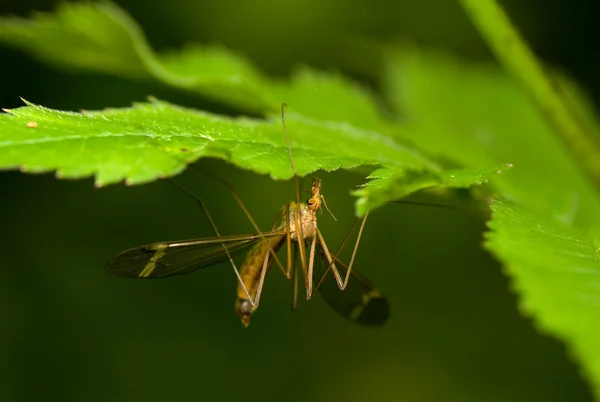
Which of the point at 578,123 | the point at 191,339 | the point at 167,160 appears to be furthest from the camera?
the point at 191,339

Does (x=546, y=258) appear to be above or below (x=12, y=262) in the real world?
above

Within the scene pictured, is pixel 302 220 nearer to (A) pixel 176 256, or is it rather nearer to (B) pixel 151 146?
(A) pixel 176 256

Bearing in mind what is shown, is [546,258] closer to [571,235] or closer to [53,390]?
[571,235]

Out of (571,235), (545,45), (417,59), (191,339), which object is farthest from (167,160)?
(545,45)

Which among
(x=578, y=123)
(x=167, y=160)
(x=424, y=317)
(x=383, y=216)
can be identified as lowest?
(x=424, y=317)

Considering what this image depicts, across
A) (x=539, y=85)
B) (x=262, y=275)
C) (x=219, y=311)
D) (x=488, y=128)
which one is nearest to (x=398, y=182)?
(x=539, y=85)

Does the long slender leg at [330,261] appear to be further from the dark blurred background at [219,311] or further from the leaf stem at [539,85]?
the dark blurred background at [219,311]

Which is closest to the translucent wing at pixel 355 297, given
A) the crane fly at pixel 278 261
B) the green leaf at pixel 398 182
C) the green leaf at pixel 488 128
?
the crane fly at pixel 278 261
